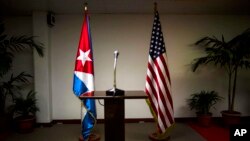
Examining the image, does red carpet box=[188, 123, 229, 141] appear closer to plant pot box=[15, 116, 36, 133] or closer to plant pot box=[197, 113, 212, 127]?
plant pot box=[197, 113, 212, 127]

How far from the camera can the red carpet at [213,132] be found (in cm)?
323

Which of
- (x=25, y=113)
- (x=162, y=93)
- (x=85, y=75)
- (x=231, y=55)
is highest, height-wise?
(x=231, y=55)

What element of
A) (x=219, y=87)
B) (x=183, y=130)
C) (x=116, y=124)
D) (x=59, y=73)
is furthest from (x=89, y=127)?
(x=219, y=87)

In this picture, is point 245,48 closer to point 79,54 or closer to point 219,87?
point 219,87

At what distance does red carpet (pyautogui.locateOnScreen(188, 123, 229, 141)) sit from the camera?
3232mm

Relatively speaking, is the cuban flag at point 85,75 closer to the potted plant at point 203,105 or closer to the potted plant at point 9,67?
the potted plant at point 9,67

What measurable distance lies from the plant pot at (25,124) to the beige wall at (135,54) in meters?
0.57

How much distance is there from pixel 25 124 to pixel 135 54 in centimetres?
260

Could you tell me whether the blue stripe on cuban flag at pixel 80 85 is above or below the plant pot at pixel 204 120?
above

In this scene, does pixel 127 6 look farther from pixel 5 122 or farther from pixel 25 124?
pixel 5 122

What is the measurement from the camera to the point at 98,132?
3.54 m

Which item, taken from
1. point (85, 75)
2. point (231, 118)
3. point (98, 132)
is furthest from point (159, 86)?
point (231, 118)

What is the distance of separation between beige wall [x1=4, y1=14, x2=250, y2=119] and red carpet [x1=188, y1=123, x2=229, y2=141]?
0.46 metres

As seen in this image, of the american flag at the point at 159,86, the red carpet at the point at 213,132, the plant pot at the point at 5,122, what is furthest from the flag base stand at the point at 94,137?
the red carpet at the point at 213,132
